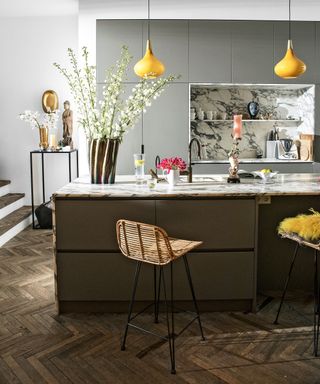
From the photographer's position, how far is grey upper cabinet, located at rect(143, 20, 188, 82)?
19.5 ft

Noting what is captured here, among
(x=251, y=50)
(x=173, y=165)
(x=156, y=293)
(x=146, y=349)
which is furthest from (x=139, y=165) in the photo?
(x=251, y=50)

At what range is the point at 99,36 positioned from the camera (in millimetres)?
5930

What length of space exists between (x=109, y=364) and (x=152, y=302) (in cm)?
74

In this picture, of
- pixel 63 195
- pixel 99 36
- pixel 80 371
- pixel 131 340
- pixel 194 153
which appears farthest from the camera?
pixel 194 153

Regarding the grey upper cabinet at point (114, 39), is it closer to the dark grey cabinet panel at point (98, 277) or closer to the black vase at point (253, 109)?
the black vase at point (253, 109)

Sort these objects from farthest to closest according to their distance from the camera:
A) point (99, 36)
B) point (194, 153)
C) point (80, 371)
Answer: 1. point (194, 153)
2. point (99, 36)
3. point (80, 371)

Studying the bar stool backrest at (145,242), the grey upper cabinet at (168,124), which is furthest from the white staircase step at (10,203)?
the bar stool backrest at (145,242)

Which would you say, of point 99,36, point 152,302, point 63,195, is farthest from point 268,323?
point 99,36

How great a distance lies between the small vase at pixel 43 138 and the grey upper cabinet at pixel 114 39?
1030 millimetres

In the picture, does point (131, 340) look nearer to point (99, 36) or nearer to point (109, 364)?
point (109, 364)

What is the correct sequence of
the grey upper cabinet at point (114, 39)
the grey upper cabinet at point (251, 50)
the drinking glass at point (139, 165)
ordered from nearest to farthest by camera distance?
the drinking glass at point (139, 165), the grey upper cabinet at point (114, 39), the grey upper cabinet at point (251, 50)

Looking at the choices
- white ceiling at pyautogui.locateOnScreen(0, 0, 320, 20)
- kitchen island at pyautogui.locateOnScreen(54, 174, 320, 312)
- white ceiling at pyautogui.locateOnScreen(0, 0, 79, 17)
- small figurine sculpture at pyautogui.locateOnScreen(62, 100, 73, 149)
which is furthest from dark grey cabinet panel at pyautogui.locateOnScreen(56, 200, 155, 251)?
white ceiling at pyautogui.locateOnScreen(0, 0, 79, 17)

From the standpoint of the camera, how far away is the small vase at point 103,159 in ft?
11.5

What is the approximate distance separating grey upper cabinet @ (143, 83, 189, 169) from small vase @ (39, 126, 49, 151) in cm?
133
